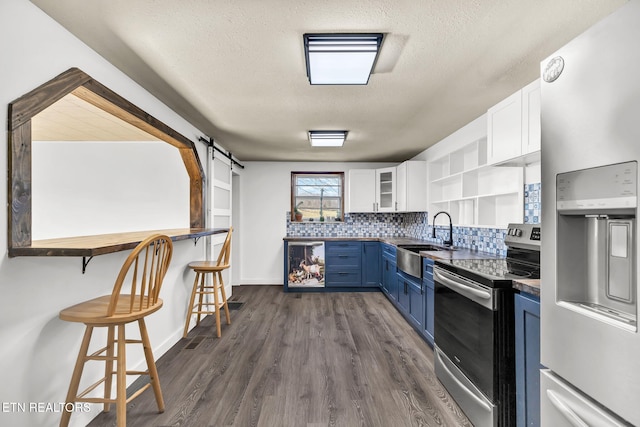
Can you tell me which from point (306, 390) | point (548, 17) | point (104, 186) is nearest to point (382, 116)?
point (548, 17)

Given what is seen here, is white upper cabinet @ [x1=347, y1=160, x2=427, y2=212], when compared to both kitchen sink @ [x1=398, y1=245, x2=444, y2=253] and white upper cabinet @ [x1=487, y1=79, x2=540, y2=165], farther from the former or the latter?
white upper cabinet @ [x1=487, y1=79, x2=540, y2=165]

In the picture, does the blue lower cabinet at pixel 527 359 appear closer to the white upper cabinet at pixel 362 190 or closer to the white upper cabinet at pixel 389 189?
the white upper cabinet at pixel 389 189

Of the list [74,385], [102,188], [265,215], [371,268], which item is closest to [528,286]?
[74,385]

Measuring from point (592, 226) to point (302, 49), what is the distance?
5.55 ft

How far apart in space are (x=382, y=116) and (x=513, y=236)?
5.42ft

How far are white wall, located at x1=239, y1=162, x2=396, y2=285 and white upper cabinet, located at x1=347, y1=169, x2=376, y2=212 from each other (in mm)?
354

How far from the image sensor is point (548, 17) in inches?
59.3

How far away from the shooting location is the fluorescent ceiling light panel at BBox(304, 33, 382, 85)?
5.49ft

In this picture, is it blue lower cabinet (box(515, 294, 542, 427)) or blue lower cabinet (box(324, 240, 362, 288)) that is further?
blue lower cabinet (box(324, 240, 362, 288))

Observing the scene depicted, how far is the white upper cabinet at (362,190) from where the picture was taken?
5.26 m

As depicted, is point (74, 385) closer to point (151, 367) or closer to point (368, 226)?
point (151, 367)

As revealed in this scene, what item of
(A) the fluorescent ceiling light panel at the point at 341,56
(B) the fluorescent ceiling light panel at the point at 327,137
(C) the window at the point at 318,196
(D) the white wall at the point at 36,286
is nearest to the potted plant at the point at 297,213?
(C) the window at the point at 318,196

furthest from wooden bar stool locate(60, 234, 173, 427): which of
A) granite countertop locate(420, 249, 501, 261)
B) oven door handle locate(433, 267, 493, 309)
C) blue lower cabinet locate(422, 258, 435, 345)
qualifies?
blue lower cabinet locate(422, 258, 435, 345)

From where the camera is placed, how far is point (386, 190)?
5164 millimetres
